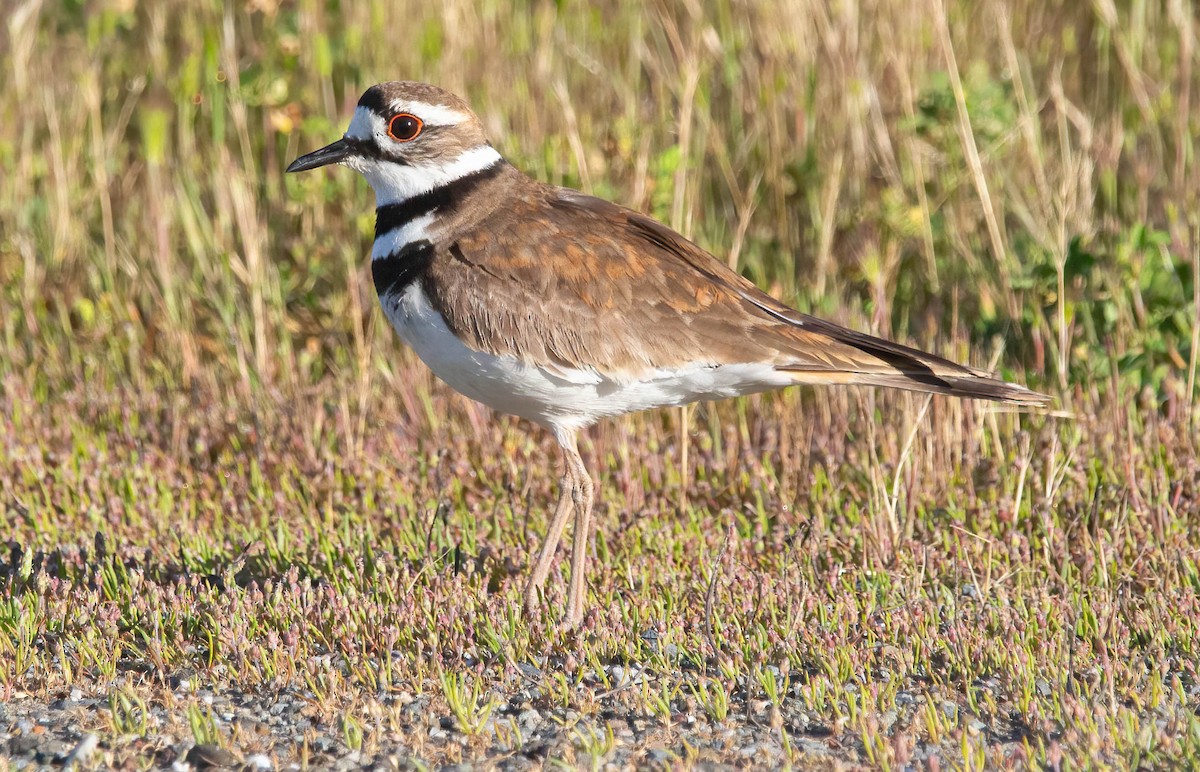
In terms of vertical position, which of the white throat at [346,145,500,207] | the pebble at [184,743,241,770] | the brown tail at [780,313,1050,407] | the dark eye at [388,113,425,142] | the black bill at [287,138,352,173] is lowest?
the pebble at [184,743,241,770]

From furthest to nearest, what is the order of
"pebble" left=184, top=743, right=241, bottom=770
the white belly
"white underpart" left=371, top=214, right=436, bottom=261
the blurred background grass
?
the blurred background grass → "white underpart" left=371, top=214, right=436, bottom=261 → the white belly → "pebble" left=184, top=743, right=241, bottom=770

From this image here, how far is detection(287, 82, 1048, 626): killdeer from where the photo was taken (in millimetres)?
4254

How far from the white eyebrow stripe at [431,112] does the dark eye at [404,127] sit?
2cm

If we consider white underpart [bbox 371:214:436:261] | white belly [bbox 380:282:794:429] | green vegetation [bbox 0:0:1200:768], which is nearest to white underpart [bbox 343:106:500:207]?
white underpart [bbox 371:214:436:261]

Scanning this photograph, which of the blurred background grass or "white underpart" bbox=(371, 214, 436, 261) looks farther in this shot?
the blurred background grass

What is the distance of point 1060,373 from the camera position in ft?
17.4

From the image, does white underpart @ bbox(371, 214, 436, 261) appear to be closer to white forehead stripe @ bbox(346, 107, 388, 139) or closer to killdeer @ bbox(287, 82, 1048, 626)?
killdeer @ bbox(287, 82, 1048, 626)

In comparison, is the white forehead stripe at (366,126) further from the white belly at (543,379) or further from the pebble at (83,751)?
the pebble at (83,751)

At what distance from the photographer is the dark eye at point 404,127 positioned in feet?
14.9

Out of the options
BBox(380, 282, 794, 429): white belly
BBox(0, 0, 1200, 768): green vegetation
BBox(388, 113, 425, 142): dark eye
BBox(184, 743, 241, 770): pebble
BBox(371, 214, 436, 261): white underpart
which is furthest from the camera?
BBox(388, 113, 425, 142): dark eye

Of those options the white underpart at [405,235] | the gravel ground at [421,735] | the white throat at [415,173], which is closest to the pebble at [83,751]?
the gravel ground at [421,735]

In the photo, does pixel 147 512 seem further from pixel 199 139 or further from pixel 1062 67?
pixel 1062 67

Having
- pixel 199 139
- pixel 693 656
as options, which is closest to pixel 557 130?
pixel 199 139

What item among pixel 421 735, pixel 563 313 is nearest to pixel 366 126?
pixel 563 313
